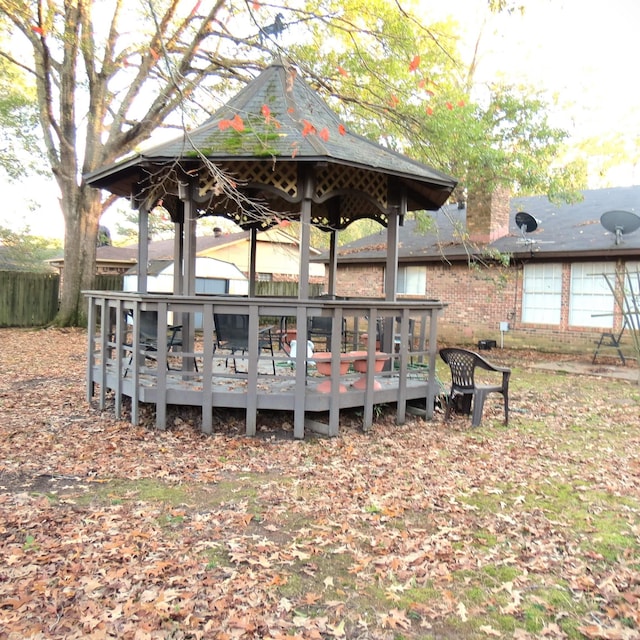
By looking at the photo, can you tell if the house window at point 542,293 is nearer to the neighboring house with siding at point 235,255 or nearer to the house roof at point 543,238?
the house roof at point 543,238

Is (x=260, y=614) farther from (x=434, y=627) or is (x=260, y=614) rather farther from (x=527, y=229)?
(x=527, y=229)

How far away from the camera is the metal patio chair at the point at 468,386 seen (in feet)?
23.3

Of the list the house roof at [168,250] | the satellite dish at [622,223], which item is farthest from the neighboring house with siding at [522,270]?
the house roof at [168,250]

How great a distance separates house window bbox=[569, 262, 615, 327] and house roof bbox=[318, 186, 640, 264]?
1.67 ft

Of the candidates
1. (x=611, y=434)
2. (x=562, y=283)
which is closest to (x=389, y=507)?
(x=611, y=434)

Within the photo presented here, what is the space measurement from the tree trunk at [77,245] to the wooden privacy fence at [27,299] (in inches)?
71.8

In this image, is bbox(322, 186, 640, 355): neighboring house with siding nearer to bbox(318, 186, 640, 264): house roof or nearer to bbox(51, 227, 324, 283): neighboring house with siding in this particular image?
bbox(318, 186, 640, 264): house roof

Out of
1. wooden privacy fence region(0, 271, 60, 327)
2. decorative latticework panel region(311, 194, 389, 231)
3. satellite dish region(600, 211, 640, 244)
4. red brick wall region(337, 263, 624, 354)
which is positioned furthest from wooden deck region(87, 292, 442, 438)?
wooden privacy fence region(0, 271, 60, 327)

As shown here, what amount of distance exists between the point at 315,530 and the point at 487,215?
1399 centimetres

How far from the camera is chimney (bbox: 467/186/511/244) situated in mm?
16219

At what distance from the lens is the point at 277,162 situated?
6.54 metres

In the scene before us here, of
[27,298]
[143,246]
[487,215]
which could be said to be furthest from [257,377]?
[27,298]

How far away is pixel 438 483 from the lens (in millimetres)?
4969

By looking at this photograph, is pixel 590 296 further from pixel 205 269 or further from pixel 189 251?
pixel 205 269
